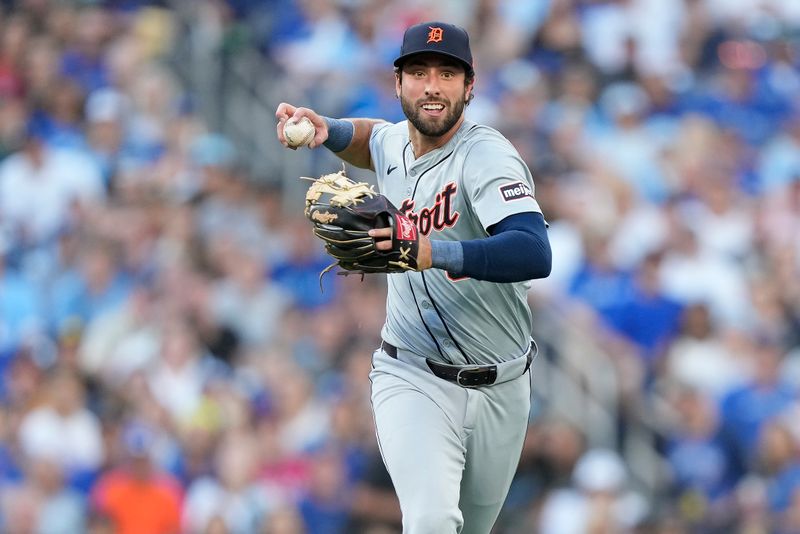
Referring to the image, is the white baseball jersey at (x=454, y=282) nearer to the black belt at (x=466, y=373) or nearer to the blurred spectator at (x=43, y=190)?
the black belt at (x=466, y=373)

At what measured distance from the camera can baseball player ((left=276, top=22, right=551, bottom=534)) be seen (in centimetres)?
476

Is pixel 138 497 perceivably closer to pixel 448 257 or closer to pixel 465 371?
pixel 465 371

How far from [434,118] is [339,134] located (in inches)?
24.6

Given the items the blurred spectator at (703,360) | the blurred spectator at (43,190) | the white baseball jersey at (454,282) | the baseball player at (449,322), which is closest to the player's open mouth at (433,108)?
the baseball player at (449,322)

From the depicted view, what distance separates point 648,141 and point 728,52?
2.07 meters

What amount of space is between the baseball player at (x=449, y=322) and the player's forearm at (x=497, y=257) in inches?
4.8

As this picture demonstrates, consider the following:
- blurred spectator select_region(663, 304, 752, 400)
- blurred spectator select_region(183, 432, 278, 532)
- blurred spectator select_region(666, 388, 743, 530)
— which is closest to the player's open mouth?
blurred spectator select_region(183, 432, 278, 532)

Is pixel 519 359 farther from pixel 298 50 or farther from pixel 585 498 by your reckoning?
pixel 298 50

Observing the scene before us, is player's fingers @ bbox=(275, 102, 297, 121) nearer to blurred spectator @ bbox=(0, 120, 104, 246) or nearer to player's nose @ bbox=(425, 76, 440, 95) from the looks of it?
player's nose @ bbox=(425, 76, 440, 95)

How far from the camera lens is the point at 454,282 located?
5.02 meters

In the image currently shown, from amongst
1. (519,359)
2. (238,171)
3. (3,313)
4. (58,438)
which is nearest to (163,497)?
(58,438)

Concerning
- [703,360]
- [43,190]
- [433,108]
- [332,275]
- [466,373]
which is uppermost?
[433,108]

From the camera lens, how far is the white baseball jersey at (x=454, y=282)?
4.89 meters

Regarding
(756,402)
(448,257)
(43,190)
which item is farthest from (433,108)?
(43,190)
